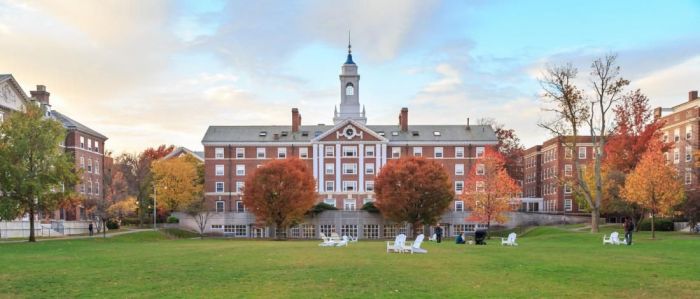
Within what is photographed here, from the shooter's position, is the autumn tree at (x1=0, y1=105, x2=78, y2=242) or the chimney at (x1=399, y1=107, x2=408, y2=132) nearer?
the autumn tree at (x1=0, y1=105, x2=78, y2=242)

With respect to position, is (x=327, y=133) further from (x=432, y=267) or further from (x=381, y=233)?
(x=432, y=267)

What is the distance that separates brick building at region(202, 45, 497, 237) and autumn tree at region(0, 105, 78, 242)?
4301cm

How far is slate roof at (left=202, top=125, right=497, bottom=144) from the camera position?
92.9 meters

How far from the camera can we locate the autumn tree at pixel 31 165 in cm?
4753

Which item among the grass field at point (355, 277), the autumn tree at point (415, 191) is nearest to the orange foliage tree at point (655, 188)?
the grass field at point (355, 277)

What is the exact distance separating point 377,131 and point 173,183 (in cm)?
2827

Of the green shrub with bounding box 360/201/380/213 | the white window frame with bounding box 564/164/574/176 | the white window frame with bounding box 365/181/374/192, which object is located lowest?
the green shrub with bounding box 360/201/380/213

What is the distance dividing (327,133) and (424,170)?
22313mm

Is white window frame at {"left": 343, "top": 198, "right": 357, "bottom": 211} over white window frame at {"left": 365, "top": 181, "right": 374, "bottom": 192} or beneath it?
beneath

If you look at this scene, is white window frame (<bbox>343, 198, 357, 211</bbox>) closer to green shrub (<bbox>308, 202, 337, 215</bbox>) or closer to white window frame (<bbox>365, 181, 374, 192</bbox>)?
white window frame (<bbox>365, 181, 374, 192</bbox>)

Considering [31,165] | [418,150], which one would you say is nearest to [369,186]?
[418,150]

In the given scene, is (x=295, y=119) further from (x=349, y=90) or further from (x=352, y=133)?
(x=349, y=90)

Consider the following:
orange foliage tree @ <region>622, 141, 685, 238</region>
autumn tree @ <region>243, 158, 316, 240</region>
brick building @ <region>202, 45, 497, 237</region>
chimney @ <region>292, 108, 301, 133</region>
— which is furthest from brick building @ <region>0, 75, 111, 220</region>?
orange foliage tree @ <region>622, 141, 685, 238</region>

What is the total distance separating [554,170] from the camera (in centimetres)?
10125
